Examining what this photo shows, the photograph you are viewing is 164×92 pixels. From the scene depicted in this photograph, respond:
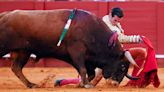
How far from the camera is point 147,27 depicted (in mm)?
17359

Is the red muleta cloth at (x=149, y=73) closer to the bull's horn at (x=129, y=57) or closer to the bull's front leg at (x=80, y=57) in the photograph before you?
the bull's horn at (x=129, y=57)

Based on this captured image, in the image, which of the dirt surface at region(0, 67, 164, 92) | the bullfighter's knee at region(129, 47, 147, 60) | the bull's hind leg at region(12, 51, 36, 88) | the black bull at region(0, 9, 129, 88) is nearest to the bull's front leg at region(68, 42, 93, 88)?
the black bull at region(0, 9, 129, 88)

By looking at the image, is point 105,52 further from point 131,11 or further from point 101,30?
point 131,11

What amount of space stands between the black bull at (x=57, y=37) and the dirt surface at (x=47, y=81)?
35 cm

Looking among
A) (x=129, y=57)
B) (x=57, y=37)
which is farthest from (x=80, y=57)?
(x=129, y=57)

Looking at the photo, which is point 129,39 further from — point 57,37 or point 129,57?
point 57,37

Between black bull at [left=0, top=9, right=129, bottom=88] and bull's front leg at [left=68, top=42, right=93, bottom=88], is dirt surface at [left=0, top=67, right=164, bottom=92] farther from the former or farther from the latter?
black bull at [left=0, top=9, right=129, bottom=88]

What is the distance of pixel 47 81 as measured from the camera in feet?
39.6

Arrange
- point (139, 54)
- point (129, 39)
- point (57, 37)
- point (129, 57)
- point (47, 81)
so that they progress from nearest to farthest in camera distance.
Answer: point (57, 37)
point (129, 57)
point (129, 39)
point (139, 54)
point (47, 81)

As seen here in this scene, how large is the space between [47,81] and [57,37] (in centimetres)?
143

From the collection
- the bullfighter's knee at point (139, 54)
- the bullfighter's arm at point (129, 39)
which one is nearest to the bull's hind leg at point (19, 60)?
the bullfighter's arm at point (129, 39)

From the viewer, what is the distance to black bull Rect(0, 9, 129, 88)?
35.6 feet

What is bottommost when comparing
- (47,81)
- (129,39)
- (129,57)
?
(47,81)

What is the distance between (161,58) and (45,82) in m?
6.18
